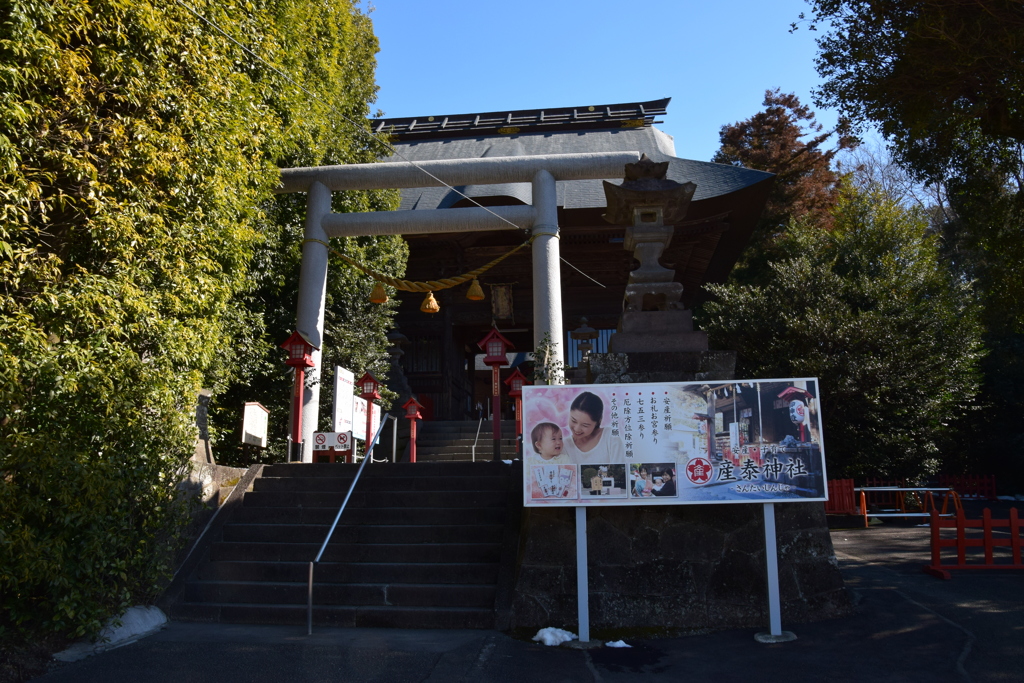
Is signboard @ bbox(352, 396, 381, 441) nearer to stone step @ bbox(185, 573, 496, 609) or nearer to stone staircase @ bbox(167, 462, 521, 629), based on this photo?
stone staircase @ bbox(167, 462, 521, 629)

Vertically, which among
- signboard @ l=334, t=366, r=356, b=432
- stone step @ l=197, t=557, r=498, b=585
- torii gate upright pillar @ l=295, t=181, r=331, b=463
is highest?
torii gate upright pillar @ l=295, t=181, r=331, b=463

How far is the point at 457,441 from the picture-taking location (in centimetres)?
1207

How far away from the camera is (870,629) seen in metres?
4.89

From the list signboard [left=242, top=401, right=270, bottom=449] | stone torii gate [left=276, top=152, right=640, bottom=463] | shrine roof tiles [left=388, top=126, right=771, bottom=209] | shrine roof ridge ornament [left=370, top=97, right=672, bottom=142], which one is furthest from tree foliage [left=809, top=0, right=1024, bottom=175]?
shrine roof ridge ornament [left=370, top=97, right=672, bottom=142]

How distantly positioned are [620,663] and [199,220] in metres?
5.24

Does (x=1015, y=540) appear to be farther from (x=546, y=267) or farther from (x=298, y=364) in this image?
(x=298, y=364)

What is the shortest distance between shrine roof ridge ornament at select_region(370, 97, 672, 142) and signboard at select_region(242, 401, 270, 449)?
11.1 metres

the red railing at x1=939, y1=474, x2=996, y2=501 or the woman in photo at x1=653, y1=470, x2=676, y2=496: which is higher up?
the woman in photo at x1=653, y1=470, x2=676, y2=496

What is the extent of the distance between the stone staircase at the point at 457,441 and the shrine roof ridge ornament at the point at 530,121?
8.20 metres

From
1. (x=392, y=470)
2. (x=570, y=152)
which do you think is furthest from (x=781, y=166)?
(x=392, y=470)

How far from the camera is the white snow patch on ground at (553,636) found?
4.84 meters

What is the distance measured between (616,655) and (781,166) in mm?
19160

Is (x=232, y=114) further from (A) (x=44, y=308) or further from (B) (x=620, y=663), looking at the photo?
(B) (x=620, y=663)

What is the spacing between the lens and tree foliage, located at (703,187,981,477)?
12.0 meters
